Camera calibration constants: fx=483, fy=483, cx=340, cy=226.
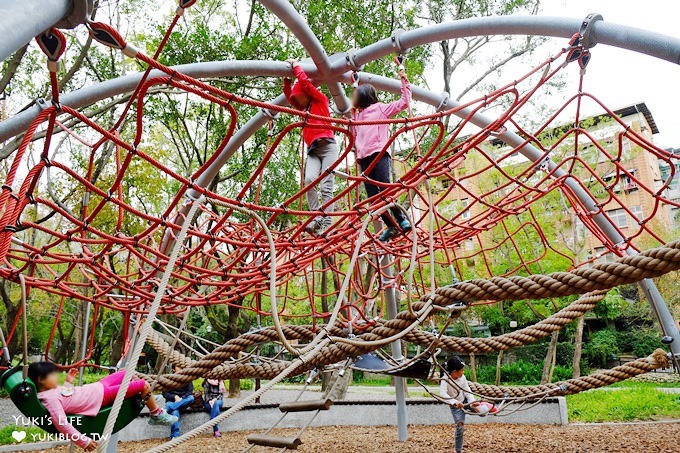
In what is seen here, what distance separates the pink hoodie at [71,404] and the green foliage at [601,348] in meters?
18.1

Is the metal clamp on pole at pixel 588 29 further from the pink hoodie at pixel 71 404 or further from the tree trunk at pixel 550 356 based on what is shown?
the tree trunk at pixel 550 356

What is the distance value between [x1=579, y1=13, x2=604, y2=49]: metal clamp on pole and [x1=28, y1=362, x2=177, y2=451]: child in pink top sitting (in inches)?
134

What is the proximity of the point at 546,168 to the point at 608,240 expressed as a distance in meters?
0.93

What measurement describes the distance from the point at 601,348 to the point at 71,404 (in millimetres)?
18236

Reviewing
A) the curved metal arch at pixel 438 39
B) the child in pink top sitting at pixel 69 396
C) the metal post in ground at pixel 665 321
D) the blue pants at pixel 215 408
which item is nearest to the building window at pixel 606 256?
the metal post in ground at pixel 665 321

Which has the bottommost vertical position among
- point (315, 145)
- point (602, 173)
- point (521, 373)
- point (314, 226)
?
point (521, 373)

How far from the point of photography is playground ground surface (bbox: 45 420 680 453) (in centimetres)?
518

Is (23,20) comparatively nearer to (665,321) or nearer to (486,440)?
(665,321)

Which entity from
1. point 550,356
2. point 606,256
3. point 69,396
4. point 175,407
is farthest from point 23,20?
point 606,256

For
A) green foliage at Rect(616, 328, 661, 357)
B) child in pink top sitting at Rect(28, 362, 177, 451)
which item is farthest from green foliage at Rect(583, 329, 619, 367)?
child in pink top sitting at Rect(28, 362, 177, 451)

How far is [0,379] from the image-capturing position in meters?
2.42

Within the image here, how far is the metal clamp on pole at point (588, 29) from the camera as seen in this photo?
9.73 feet

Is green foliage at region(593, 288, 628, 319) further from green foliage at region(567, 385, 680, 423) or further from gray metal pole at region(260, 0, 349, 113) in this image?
gray metal pole at region(260, 0, 349, 113)

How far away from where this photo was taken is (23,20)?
1.47 metres
